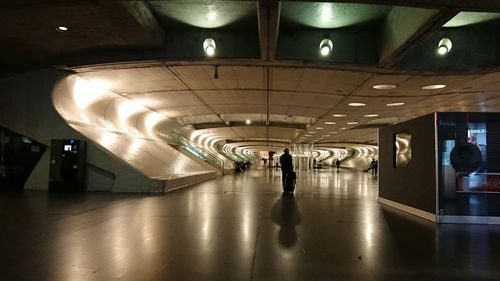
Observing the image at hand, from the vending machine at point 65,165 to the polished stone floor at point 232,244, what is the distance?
9.75 feet

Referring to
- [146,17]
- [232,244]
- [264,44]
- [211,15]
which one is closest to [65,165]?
[146,17]

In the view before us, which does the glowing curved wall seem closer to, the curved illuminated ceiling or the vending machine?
the vending machine

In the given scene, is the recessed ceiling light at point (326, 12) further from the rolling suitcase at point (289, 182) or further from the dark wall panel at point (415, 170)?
the rolling suitcase at point (289, 182)

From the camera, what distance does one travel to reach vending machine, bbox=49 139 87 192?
1245cm

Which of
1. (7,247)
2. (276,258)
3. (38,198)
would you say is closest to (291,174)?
(38,198)

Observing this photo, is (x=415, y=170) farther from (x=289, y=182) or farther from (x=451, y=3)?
(x=289, y=182)

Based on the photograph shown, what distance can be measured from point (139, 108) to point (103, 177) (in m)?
8.12

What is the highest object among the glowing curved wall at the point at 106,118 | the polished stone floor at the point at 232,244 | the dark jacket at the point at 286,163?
the glowing curved wall at the point at 106,118

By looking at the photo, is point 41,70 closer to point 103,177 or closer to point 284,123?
point 103,177

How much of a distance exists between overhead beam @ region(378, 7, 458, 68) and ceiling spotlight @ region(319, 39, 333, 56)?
4.44ft

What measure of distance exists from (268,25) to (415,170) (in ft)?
16.9

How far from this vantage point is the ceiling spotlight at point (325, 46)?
9.91 meters

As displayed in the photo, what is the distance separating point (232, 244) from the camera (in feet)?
18.4

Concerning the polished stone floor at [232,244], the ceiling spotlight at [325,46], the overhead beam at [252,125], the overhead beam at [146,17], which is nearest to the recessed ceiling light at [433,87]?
the ceiling spotlight at [325,46]
